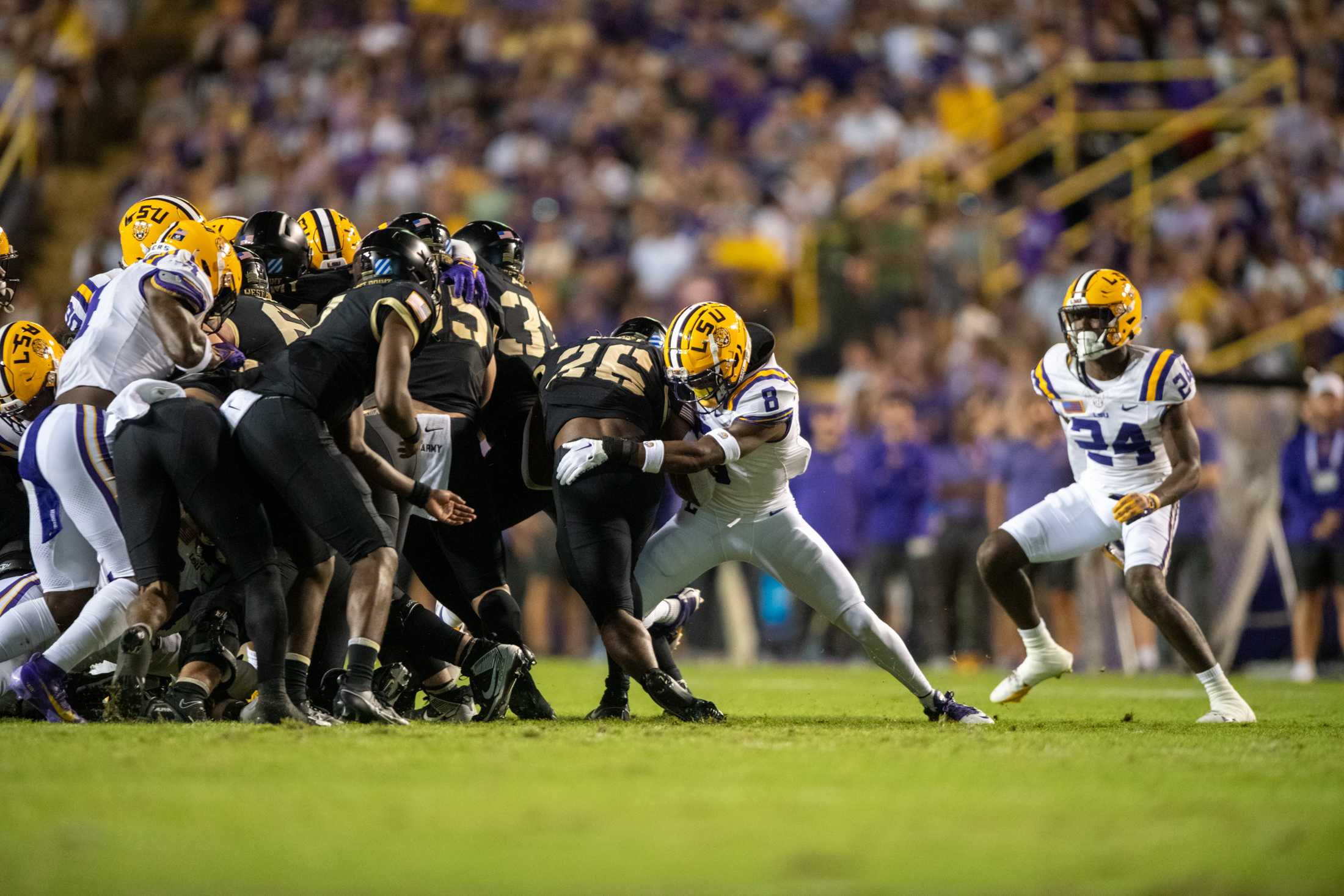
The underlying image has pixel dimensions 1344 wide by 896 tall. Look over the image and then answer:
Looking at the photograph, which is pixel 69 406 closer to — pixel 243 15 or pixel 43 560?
pixel 43 560

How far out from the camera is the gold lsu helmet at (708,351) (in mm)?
6758

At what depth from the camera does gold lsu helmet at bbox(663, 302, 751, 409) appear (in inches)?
266

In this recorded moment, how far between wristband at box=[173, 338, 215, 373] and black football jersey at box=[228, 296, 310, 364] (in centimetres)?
42

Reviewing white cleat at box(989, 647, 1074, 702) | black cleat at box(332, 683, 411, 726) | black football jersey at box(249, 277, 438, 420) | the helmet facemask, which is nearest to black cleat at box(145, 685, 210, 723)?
black cleat at box(332, 683, 411, 726)

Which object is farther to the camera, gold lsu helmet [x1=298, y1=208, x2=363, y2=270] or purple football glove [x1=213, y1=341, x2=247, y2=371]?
gold lsu helmet [x1=298, y1=208, x2=363, y2=270]

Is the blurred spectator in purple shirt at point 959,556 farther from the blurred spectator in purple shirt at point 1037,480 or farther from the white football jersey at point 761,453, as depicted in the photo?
the white football jersey at point 761,453

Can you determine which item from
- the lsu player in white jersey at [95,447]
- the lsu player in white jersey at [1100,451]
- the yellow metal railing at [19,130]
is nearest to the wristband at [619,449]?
the lsu player in white jersey at [95,447]

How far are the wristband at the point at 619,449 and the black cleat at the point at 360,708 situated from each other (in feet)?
4.37

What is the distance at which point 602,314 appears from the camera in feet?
46.8

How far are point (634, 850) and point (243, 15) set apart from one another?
16.3m

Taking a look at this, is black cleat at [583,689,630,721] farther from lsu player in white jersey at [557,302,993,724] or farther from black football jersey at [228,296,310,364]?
black football jersey at [228,296,310,364]

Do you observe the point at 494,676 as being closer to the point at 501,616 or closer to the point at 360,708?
the point at 501,616

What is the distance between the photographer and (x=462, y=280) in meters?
7.52

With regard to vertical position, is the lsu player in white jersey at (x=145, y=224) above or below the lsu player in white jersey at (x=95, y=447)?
above
